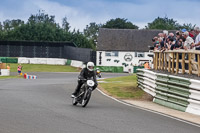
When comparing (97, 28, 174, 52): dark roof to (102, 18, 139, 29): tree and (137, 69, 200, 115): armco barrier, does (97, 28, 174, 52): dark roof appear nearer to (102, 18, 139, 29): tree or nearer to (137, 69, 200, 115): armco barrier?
(102, 18, 139, 29): tree

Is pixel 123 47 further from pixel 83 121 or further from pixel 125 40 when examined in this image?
pixel 83 121

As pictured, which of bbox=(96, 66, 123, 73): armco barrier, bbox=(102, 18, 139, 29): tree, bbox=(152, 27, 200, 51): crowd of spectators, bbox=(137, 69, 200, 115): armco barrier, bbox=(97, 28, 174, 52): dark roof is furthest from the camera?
bbox=(102, 18, 139, 29): tree

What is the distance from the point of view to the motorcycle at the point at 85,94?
15.3 m

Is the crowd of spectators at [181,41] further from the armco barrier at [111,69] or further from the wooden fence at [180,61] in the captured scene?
the armco barrier at [111,69]

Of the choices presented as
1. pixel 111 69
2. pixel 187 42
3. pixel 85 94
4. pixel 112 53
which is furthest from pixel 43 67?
pixel 85 94

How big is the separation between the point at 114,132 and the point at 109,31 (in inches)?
2607

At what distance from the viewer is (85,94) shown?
1559 centimetres

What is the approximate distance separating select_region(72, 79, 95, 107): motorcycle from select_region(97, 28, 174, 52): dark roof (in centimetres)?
5694

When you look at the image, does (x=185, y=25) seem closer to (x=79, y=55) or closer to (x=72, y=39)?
(x=72, y=39)

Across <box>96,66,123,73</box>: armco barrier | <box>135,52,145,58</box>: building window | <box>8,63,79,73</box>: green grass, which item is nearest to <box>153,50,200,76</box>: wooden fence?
<box>8,63,79,73</box>: green grass

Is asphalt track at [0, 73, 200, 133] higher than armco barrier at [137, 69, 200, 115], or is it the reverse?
armco barrier at [137, 69, 200, 115]

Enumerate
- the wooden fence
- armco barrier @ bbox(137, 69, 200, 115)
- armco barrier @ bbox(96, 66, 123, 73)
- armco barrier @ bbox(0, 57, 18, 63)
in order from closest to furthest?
armco barrier @ bbox(137, 69, 200, 115) → the wooden fence → armco barrier @ bbox(96, 66, 123, 73) → armco barrier @ bbox(0, 57, 18, 63)

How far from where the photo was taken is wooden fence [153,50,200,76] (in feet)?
53.5

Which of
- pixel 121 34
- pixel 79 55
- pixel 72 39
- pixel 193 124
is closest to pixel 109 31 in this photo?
pixel 121 34
